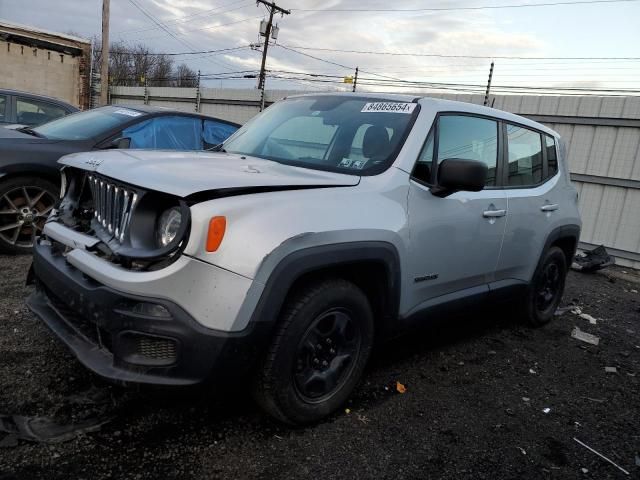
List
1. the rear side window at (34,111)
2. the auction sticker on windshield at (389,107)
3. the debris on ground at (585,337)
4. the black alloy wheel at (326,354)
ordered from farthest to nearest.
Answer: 1. the rear side window at (34,111)
2. the debris on ground at (585,337)
3. the auction sticker on windshield at (389,107)
4. the black alloy wheel at (326,354)

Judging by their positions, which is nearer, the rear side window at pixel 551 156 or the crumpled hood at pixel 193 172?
the crumpled hood at pixel 193 172

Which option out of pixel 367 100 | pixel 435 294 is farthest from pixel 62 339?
pixel 367 100

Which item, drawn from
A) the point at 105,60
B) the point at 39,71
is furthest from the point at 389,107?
the point at 39,71

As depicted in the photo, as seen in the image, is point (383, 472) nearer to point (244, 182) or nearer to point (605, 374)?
point (244, 182)

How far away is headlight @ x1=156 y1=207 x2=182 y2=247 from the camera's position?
2266 millimetres

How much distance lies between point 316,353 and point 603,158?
7725mm

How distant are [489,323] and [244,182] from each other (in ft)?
11.0

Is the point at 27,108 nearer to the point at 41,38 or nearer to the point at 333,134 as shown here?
the point at 333,134

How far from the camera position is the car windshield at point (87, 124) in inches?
208

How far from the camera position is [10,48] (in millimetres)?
19062

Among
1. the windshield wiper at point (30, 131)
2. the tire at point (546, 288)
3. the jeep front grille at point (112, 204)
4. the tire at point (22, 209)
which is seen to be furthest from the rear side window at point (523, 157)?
the windshield wiper at point (30, 131)

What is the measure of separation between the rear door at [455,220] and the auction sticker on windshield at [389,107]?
21cm

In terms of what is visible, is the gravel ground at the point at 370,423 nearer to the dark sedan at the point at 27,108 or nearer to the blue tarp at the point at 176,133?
the blue tarp at the point at 176,133

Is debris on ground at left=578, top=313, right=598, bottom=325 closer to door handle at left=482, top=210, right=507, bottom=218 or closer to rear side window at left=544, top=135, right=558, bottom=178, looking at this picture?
rear side window at left=544, top=135, right=558, bottom=178
